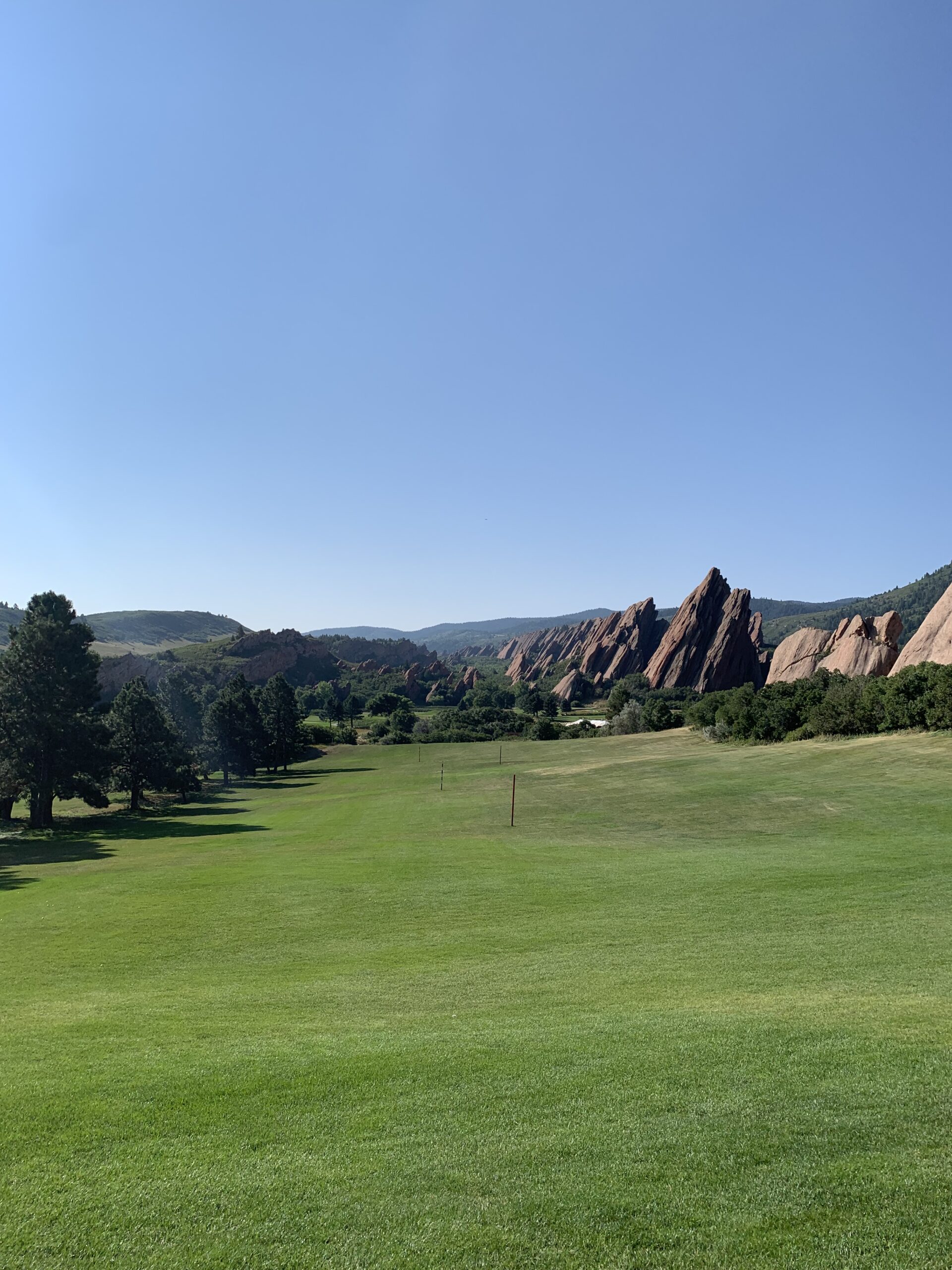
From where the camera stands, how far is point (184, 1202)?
6.83 m

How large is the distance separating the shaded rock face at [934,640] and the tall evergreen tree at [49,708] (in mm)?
67375

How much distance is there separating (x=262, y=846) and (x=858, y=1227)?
3677 cm

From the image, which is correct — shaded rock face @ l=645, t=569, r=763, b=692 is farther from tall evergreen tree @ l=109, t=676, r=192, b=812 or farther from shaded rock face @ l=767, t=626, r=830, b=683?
tall evergreen tree @ l=109, t=676, r=192, b=812

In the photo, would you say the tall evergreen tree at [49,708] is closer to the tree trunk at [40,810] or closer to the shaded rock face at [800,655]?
the tree trunk at [40,810]

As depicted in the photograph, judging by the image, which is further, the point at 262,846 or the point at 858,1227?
the point at 262,846

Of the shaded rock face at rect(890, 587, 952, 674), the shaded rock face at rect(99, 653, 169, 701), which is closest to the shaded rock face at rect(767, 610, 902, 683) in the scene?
the shaded rock face at rect(890, 587, 952, 674)

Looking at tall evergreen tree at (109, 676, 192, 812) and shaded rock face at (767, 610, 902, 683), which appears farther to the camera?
shaded rock face at (767, 610, 902, 683)

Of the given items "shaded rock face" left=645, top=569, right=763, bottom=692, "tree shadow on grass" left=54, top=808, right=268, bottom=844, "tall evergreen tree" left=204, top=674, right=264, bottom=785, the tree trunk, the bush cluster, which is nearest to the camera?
"tree shadow on grass" left=54, top=808, right=268, bottom=844

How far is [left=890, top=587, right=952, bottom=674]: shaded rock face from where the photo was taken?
222 feet

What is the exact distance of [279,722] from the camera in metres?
107

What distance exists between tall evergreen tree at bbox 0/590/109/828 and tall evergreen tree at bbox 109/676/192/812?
9.61 meters

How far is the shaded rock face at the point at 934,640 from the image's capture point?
6756 cm

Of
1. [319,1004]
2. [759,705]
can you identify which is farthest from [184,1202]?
[759,705]

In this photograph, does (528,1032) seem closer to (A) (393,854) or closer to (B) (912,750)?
(A) (393,854)
